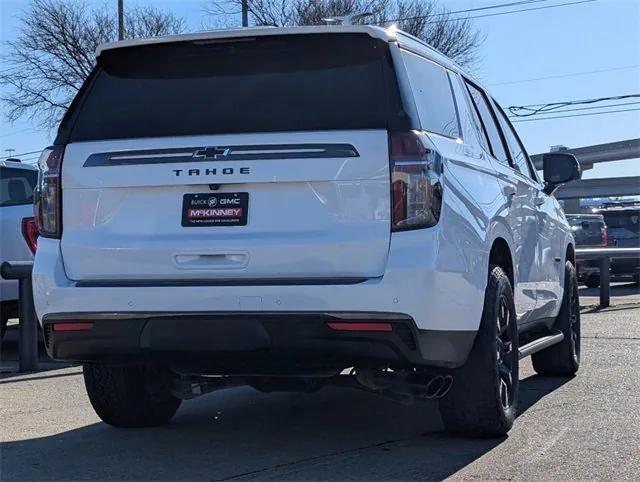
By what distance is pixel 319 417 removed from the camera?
20.6ft

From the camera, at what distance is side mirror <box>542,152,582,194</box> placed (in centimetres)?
750

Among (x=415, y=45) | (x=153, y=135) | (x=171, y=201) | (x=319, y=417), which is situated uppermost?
Answer: (x=415, y=45)

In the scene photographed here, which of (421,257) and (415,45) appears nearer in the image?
(421,257)

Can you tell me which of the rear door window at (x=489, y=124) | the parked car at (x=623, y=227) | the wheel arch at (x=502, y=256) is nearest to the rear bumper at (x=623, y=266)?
the parked car at (x=623, y=227)

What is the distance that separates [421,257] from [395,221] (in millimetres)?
198

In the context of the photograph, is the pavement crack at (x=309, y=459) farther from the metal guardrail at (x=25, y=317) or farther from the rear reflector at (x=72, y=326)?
the metal guardrail at (x=25, y=317)

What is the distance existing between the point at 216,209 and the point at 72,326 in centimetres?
91

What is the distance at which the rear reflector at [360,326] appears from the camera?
443cm

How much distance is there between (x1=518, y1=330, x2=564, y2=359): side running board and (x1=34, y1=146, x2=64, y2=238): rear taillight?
2689 mm

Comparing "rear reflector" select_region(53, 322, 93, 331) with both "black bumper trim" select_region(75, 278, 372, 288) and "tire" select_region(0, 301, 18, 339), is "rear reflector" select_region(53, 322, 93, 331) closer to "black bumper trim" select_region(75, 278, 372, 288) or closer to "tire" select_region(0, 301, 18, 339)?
"black bumper trim" select_region(75, 278, 372, 288)

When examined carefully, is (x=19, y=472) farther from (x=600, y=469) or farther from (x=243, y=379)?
(x=600, y=469)

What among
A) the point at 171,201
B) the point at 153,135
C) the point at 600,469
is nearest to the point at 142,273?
the point at 171,201

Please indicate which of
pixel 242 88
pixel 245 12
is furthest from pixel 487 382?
pixel 245 12

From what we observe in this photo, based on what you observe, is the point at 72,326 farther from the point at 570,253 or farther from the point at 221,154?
the point at 570,253
